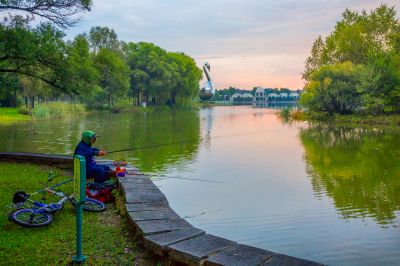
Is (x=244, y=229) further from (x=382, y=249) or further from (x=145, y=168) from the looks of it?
(x=145, y=168)

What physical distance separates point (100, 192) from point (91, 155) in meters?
0.83

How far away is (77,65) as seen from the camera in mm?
15297

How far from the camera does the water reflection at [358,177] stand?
382 inches

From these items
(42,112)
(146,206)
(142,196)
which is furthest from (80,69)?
(42,112)

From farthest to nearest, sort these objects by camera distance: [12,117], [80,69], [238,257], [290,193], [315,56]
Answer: [315,56] < [12,117] < [80,69] < [290,193] < [238,257]

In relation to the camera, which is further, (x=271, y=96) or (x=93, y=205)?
(x=271, y=96)

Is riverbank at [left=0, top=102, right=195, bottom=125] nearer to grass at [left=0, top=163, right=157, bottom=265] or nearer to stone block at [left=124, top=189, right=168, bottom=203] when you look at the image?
stone block at [left=124, top=189, right=168, bottom=203]

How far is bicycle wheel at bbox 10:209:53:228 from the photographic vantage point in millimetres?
5941

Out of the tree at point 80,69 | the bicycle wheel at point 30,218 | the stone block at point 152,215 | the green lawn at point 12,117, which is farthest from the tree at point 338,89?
the bicycle wheel at point 30,218

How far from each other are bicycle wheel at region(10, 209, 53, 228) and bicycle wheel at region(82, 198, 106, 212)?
923mm

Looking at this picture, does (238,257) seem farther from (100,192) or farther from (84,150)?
(100,192)

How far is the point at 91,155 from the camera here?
7625 mm

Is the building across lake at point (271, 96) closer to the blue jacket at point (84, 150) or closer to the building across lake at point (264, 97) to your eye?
the building across lake at point (264, 97)

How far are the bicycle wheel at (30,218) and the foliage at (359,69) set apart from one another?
142 feet
